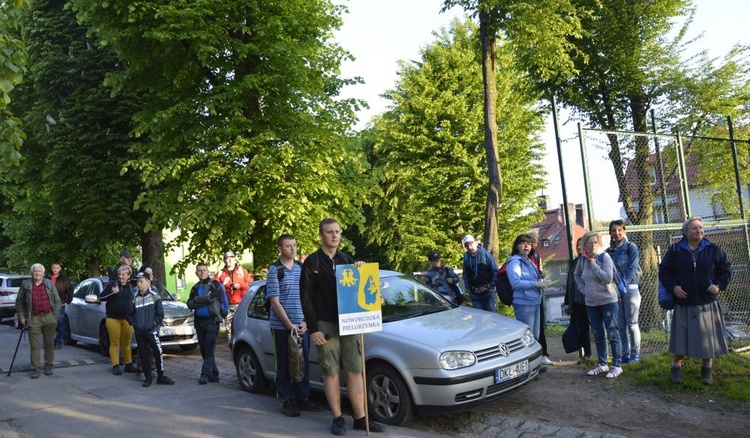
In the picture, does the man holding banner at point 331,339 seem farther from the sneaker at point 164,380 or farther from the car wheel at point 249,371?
the sneaker at point 164,380

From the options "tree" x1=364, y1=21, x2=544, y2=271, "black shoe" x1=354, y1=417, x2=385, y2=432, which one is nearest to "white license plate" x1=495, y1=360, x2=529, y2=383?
"black shoe" x1=354, y1=417, x2=385, y2=432

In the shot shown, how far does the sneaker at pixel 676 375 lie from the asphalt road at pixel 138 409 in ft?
10.4

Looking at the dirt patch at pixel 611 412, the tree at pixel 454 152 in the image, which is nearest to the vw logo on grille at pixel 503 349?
the dirt patch at pixel 611 412

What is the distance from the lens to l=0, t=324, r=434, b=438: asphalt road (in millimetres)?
7152

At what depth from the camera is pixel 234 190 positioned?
557 inches

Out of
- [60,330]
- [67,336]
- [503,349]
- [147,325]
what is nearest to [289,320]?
[503,349]

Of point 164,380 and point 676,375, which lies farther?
point 164,380

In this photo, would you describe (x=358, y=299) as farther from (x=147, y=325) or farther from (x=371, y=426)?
(x=147, y=325)

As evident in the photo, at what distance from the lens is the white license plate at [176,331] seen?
43.4 ft

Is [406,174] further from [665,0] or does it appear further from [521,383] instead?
[521,383]

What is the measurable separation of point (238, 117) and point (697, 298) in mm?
9893

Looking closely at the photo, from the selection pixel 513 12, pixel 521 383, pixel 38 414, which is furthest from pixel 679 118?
pixel 38 414

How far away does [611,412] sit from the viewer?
7023 millimetres

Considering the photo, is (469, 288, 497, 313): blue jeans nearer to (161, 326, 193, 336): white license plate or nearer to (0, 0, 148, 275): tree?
(161, 326, 193, 336): white license plate
